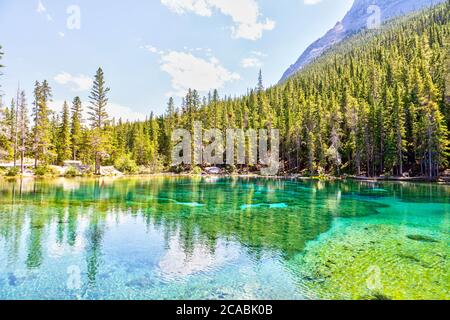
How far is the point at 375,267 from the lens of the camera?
33.0 feet

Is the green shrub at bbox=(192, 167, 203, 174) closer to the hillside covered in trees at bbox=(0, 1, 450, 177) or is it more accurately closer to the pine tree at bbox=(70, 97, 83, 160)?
the hillside covered in trees at bbox=(0, 1, 450, 177)

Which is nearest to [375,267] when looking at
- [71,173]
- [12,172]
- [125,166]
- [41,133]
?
[12,172]

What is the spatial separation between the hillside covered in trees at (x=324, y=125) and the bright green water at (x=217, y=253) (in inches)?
1349

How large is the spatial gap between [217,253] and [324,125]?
56824 mm

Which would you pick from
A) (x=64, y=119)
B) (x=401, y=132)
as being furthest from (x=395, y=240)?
(x=64, y=119)

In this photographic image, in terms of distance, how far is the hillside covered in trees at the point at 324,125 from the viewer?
49.2 m

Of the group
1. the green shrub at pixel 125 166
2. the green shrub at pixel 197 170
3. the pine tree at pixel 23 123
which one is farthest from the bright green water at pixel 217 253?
the green shrub at pixel 197 170

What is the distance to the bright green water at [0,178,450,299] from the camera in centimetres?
809

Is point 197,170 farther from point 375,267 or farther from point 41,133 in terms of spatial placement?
point 375,267

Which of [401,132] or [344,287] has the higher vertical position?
[401,132]
